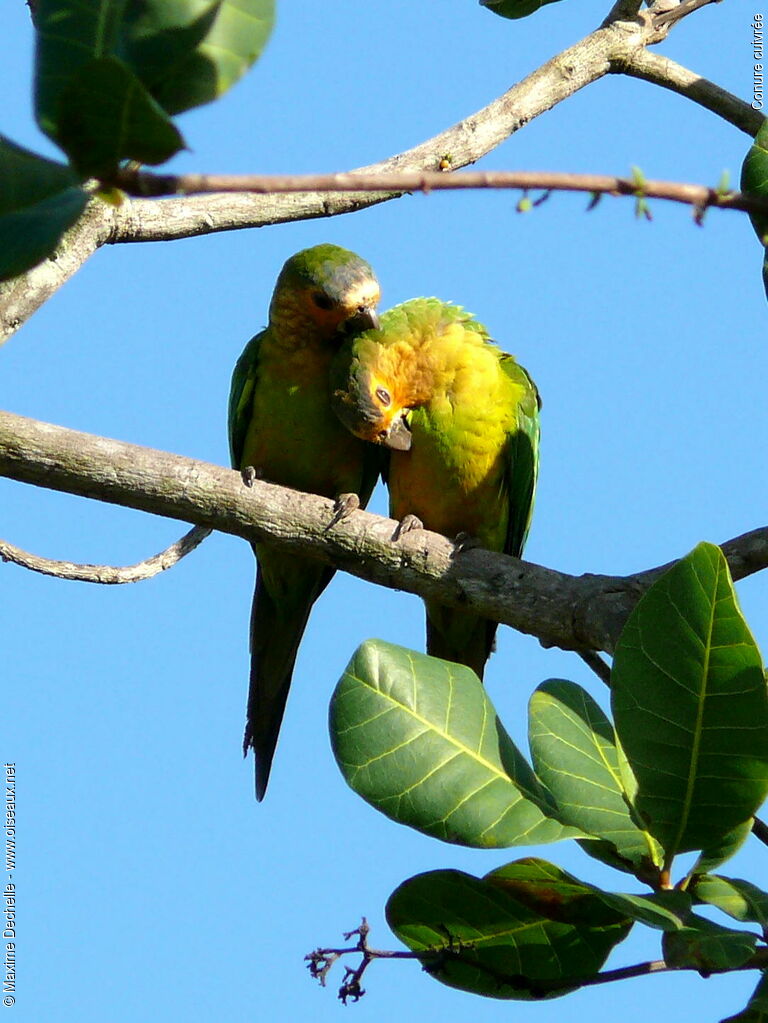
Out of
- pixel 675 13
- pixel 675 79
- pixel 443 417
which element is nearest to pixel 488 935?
pixel 443 417

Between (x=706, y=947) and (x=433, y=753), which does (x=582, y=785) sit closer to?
(x=433, y=753)

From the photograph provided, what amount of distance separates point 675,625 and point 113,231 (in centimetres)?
219

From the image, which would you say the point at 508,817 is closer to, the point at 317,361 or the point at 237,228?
the point at 237,228

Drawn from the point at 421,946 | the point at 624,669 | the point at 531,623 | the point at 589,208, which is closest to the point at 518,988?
the point at 421,946

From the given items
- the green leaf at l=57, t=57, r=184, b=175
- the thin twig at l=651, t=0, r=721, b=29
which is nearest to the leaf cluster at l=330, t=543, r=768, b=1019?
the green leaf at l=57, t=57, r=184, b=175

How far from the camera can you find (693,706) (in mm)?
1774

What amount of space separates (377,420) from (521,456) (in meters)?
0.64

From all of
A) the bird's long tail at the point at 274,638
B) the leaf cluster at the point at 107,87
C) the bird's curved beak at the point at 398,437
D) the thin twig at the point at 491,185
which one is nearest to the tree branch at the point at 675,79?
the bird's curved beak at the point at 398,437

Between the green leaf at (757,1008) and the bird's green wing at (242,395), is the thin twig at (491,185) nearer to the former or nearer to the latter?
the green leaf at (757,1008)

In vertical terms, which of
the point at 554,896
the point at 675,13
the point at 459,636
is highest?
the point at 675,13

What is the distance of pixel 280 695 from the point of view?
481cm

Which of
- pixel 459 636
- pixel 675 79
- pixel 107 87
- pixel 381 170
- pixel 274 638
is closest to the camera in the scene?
pixel 107 87

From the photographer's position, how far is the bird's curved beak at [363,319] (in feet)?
14.6

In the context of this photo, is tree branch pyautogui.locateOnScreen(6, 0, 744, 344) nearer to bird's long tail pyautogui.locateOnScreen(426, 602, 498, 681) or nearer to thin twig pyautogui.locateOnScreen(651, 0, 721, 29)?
thin twig pyautogui.locateOnScreen(651, 0, 721, 29)
